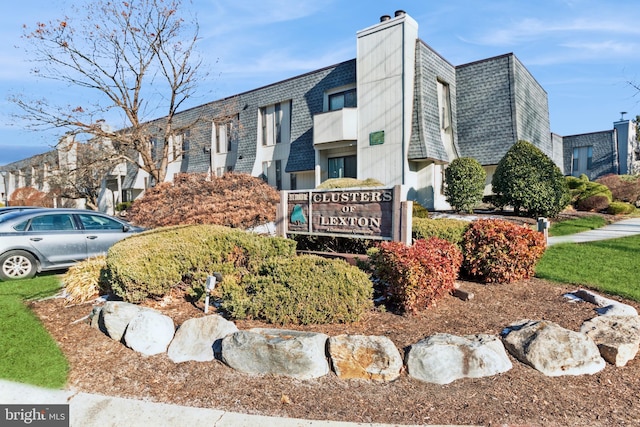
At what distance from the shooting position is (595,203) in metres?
17.5

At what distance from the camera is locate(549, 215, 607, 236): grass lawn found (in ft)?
38.2

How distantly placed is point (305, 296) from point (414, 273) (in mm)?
1307

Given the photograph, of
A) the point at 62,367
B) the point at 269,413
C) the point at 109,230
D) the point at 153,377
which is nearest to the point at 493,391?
the point at 269,413

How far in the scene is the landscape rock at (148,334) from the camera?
4.07 meters

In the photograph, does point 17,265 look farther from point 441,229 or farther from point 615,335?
point 615,335

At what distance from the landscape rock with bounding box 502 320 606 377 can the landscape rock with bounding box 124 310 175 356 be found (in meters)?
3.60

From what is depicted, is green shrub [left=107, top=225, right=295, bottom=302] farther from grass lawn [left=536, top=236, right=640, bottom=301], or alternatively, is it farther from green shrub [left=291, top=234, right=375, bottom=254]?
grass lawn [left=536, top=236, right=640, bottom=301]

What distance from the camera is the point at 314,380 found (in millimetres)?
3520

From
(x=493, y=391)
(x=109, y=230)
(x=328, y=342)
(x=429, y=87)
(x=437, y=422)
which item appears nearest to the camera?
(x=437, y=422)

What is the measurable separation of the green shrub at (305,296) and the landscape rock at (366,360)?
730 millimetres

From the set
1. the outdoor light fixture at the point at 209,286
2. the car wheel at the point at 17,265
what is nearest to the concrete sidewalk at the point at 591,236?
the outdoor light fixture at the point at 209,286

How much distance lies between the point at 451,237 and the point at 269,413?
4.30 meters

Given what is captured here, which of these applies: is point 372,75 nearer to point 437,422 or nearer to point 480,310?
point 480,310

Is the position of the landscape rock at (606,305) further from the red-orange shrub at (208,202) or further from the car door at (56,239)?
the car door at (56,239)
